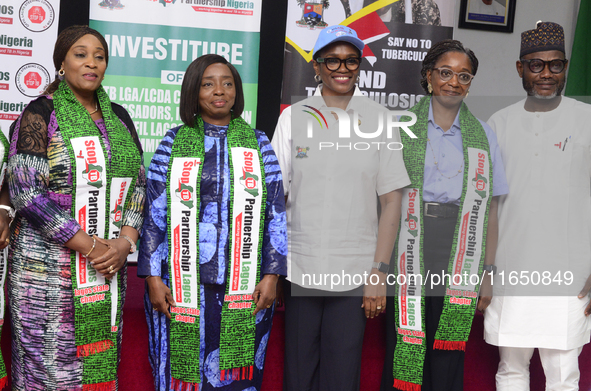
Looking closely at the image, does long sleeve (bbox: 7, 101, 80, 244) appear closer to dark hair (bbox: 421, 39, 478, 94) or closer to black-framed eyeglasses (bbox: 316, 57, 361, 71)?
black-framed eyeglasses (bbox: 316, 57, 361, 71)

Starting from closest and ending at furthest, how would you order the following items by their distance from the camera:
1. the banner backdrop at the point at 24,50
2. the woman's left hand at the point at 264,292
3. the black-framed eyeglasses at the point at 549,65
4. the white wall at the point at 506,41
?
the woman's left hand at the point at 264,292
the black-framed eyeglasses at the point at 549,65
the banner backdrop at the point at 24,50
the white wall at the point at 506,41

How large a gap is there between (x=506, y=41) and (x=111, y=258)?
3349mm

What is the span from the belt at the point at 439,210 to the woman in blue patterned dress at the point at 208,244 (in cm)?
59

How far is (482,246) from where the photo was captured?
2086 mm

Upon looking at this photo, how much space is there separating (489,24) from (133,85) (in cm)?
260

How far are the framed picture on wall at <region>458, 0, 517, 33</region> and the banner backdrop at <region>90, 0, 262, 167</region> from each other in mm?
1554

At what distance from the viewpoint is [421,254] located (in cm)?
202

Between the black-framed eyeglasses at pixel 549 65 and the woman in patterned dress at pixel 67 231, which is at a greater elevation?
the black-framed eyeglasses at pixel 549 65

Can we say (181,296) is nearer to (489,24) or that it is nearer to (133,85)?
(133,85)

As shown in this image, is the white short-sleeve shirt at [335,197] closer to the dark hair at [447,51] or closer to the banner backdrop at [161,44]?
the dark hair at [447,51]

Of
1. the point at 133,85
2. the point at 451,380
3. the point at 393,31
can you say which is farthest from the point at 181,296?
the point at 393,31

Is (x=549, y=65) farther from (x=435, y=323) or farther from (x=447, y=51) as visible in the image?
(x=435, y=323)

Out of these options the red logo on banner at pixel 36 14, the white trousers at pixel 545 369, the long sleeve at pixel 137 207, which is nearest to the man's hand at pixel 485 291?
the white trousers at pixel 545 369

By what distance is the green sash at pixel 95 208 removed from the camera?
5.65 ft
